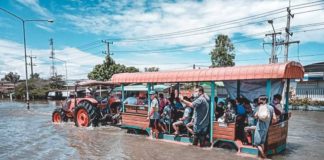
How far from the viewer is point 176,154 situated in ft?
25.9

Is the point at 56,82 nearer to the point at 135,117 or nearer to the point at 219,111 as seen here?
the point at 135,117

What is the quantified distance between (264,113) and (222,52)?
83.0ft

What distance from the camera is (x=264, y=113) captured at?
273 inches

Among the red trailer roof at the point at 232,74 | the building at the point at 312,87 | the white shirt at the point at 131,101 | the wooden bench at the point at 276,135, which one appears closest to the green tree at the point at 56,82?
the building at the point at 312,87

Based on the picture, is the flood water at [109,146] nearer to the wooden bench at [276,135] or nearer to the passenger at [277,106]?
the wooden bench at [276,135]

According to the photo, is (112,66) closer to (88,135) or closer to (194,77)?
(88,135)

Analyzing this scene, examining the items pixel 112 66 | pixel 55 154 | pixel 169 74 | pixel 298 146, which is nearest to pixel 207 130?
pixel 169 74

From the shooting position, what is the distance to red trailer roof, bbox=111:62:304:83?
7.18 meters

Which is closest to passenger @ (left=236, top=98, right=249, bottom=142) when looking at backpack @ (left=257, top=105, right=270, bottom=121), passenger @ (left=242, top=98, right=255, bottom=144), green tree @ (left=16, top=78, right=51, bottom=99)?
passenger @ (left=242, top=98, right=255, bottom=144)

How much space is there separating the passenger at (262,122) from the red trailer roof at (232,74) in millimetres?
724

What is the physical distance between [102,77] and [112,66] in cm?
201

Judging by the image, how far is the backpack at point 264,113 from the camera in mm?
6902

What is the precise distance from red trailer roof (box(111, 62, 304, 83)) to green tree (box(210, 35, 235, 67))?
22445mm

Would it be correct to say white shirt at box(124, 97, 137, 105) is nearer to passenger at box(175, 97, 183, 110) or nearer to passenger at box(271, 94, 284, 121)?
passenger at box(175, 97, 183, 110)
